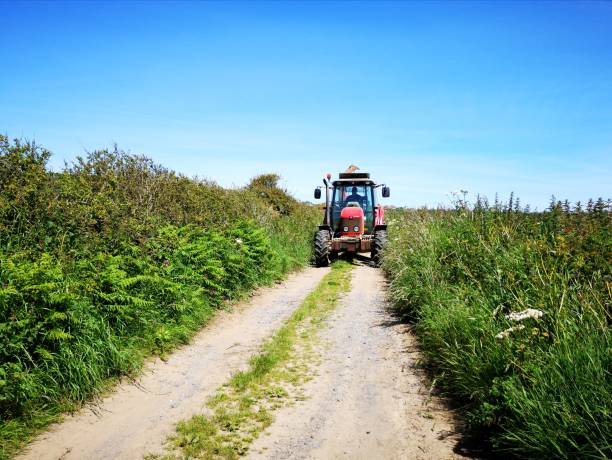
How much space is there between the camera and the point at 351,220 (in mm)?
13031

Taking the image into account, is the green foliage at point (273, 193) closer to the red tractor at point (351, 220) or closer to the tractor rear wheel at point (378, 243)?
the red tractor at point (351, 220)

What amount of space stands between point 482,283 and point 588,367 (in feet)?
9.24

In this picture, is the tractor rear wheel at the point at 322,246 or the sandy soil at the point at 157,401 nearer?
the sandy soil at the point at 157,401

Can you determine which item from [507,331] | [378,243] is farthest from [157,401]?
[378,243]

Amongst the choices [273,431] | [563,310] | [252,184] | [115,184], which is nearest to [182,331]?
[273,431]

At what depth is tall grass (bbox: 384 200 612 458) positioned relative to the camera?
2.63 meters

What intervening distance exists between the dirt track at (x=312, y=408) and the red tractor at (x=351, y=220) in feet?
21.4

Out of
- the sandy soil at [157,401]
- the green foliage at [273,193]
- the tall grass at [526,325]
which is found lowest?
the sandy soil at [157,401]

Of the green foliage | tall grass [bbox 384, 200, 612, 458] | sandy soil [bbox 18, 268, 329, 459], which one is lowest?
sandy soil [bbox 18, 268, 329, 459]

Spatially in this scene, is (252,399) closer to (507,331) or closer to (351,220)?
(507,331)

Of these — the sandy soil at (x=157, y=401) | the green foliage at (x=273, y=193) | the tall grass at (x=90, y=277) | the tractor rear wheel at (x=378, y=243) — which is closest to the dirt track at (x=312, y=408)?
the sandy soil at (x=157, y=401)

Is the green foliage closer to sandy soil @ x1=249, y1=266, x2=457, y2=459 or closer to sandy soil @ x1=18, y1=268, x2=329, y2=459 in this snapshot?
sandy soil @ x1=18, y1=268, x2=329, y2=459

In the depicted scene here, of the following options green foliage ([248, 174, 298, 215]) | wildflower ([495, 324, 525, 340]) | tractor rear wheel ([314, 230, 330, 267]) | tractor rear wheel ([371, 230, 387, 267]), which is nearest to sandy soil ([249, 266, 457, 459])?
wildflower ([495, 324, 525, 340])

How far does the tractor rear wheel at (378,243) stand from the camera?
41.0ft
